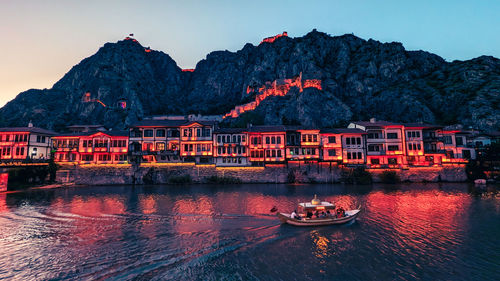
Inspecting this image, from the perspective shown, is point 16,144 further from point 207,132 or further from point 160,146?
point 207,132

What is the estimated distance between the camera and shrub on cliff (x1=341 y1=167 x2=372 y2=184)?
51594mm

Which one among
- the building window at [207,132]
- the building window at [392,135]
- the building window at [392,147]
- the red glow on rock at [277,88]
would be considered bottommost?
the building window at [392,147]

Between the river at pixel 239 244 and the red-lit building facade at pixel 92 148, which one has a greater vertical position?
the red-lit building facade at pixel 92 148

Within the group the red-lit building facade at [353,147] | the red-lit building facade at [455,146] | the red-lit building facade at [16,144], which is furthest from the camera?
the red-lit building facade at [455,146]

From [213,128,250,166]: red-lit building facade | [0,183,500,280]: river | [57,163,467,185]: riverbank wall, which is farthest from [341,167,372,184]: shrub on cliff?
[213,128,250,166]: red-lit building facade

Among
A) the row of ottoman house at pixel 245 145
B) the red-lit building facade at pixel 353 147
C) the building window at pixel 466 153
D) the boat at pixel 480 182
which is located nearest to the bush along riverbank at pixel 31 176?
the row of ottoman house at pixel 245 145

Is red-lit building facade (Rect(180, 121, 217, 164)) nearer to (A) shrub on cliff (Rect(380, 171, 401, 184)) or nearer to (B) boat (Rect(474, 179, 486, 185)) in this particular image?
(A) shrub on cliff (Rect(380, 171, 401, 184))

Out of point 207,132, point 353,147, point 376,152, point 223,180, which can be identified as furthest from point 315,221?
point 376,152

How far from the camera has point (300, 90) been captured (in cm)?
11331

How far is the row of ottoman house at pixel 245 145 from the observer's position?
5525 centimetres

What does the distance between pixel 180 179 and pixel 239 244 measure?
128 feet

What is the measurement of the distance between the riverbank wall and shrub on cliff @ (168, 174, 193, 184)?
231mm

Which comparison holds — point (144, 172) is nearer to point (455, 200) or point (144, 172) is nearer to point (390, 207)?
point (390, 207)

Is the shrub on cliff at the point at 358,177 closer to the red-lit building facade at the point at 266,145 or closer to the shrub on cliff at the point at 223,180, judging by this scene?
the red-lit building facade at the point at 266,145
